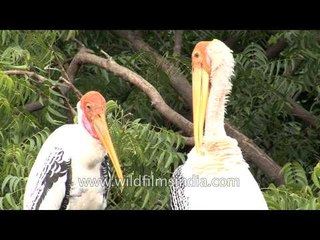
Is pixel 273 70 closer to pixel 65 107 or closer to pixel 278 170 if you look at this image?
pixel 278 170

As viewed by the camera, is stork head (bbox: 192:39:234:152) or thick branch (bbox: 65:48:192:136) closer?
stork head (bbox: 192:39:234:152)

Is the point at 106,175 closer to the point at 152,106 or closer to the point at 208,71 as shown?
the point at 208,71

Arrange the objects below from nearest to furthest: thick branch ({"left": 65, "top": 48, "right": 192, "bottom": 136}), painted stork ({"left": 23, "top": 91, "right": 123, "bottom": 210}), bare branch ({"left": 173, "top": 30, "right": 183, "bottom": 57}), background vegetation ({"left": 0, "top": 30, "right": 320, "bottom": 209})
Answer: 1. painted stork ({"left": 23, "top": 91, "right": 123, "bottom": 210})
2. background vegetation ({"left": 0, "top": 30, "right": 320, "bottom": 209})
3. thick branch ({"left": 65, "top": 48, "right": 192, "bottom": 136})
4. bare branch ({"left": 173, "top": 30, "right": 183, "bottom": 57})

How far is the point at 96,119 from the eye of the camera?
5.43 meters

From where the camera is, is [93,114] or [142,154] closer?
[93,114]

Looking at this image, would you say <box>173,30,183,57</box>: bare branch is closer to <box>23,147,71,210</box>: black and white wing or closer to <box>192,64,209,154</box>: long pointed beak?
<box>192,64,209,154</box>: long pointed beak

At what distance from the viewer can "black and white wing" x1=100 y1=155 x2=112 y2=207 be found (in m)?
5.52

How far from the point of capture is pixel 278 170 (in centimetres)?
654

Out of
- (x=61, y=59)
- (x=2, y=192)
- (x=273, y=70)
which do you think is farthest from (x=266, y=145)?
(x=2, y=192)

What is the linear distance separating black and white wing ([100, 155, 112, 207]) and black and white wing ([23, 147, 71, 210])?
14 cm

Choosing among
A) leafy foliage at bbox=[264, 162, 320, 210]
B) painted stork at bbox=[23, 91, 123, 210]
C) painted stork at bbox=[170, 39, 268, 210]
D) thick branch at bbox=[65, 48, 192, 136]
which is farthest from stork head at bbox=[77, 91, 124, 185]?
thick branch at bbox=[65, 48, 192, 136]

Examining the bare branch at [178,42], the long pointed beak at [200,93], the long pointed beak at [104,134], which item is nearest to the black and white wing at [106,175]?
the long pointed beak at [104,134]

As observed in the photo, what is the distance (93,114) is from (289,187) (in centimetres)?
86

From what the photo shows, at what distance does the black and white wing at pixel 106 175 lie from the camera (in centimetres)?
552
